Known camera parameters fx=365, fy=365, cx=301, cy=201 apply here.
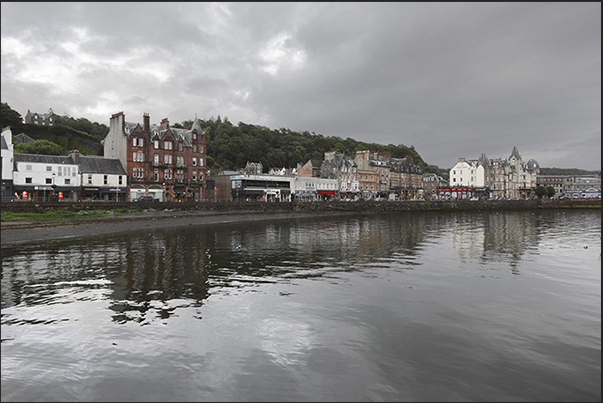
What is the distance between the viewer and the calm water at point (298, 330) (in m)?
8.62

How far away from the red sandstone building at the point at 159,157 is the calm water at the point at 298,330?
6045 centimetres

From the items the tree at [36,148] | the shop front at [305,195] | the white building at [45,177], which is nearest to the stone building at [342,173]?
the shop front at [305,195]

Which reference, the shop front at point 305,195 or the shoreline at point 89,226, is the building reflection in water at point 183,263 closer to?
the shoreline at point 89,226

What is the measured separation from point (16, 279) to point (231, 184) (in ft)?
255

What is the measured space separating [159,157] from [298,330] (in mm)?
79683

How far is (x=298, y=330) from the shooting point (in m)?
12.1

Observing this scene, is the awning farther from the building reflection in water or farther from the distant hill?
the distant hill

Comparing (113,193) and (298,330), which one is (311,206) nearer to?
(113,193)

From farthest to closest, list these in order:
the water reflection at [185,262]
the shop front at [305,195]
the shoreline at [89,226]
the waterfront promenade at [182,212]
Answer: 1. the shop front at [305,195]
2. the waterfront promenade at [182,212]
3. the shoreline at [89,226]
4. the water reflection at [185,262]

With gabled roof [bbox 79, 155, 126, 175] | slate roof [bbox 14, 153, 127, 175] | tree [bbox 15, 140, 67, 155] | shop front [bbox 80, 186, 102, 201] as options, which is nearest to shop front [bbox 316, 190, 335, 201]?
slate roof [bbox 14, 153, 127, 175]

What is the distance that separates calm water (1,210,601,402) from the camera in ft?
28.3

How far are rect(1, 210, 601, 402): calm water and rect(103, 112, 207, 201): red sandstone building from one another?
6045 centimetres

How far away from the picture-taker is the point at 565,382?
29.6 feet

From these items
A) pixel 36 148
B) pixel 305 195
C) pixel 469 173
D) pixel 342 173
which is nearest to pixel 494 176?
pixel 469 173
